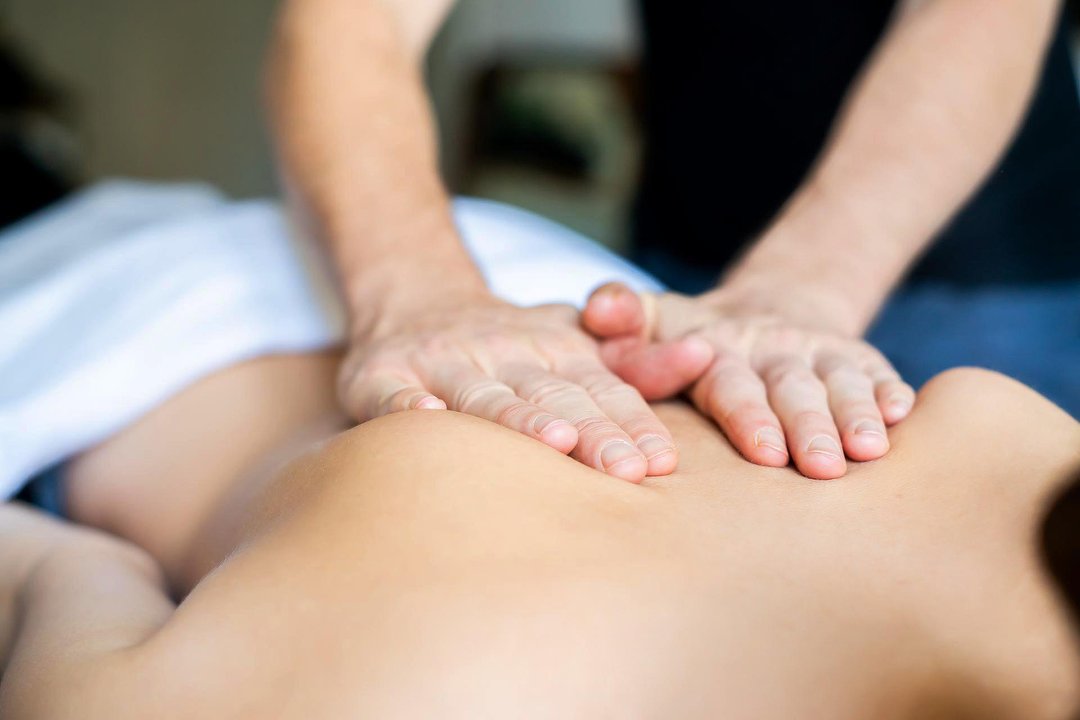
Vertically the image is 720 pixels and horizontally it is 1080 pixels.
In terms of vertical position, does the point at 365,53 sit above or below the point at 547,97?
above

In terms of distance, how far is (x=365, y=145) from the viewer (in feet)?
3.39

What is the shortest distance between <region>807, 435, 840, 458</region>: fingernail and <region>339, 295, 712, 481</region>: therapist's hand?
0.10 metres

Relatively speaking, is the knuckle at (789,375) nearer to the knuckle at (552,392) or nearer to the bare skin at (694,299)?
the bare skin at (694,299)

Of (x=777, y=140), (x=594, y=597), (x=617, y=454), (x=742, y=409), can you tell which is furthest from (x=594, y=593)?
(x=777, y=140)

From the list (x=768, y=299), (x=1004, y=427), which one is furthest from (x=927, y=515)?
(x=768, y=299)

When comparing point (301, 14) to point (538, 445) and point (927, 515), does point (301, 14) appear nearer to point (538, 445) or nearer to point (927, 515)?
point (538, 445)

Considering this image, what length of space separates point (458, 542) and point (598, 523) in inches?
3.2

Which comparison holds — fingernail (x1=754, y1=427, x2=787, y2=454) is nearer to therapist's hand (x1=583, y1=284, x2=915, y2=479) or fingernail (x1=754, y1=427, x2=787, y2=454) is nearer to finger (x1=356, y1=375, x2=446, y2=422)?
therapist's hand (x1=583, y1=284, x2=915, y2=479)

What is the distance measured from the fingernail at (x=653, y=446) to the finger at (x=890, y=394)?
0.17 m

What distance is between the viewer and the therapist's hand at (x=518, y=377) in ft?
2.10

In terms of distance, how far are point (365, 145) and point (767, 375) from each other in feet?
1.69

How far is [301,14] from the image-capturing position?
1.13 m

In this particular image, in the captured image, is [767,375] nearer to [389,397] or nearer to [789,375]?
[789,375]

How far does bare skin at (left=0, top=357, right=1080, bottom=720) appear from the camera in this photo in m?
0.47
